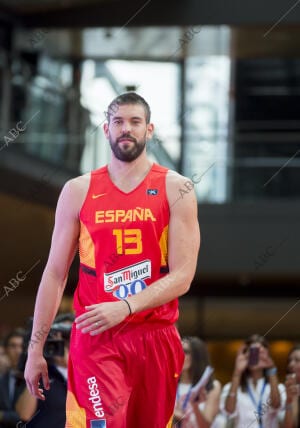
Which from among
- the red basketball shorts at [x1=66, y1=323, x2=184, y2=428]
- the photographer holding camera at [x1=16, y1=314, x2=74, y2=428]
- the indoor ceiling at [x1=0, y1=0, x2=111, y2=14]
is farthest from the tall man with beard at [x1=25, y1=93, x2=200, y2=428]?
the indoor ceiling at [x1=0, y1=0, x2=111, y2=14]

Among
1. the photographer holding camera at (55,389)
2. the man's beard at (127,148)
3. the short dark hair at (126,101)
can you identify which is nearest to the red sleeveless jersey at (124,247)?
the man's beard at (127,148)

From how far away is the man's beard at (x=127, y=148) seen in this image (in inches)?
155

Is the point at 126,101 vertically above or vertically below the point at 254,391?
above

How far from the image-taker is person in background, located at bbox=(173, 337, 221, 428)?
23.6 feet

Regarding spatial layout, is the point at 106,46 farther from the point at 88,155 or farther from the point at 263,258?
the point at 263,258

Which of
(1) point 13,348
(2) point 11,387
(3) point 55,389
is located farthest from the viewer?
(1) point 13,348

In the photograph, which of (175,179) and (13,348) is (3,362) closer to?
(13,348)

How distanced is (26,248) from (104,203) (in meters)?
14.3

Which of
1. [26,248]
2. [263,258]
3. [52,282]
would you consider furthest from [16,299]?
[52,282]

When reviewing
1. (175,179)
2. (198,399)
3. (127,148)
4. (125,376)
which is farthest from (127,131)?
(198,399)

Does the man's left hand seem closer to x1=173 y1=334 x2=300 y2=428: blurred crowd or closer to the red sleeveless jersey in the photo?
the red sleeveless jersey

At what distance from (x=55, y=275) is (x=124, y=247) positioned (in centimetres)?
32

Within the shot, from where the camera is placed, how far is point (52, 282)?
3.98m

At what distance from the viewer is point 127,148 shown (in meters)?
3.95
